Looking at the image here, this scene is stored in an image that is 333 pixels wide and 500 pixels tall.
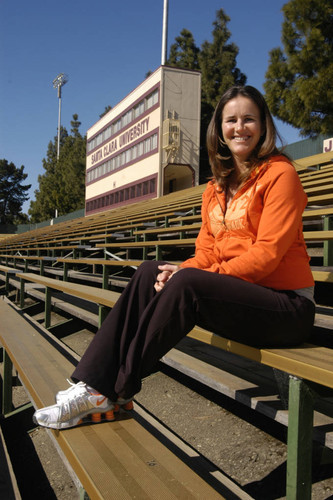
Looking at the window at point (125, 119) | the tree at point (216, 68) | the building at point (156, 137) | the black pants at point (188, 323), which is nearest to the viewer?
the black pants at point (188, 323)

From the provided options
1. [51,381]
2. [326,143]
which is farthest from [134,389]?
[326,143]

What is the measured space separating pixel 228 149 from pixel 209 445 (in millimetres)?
1268

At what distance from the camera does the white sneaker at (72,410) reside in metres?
1.36

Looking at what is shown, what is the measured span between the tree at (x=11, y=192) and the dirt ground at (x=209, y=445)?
54.7 metres

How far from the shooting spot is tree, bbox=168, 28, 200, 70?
89.7 feet

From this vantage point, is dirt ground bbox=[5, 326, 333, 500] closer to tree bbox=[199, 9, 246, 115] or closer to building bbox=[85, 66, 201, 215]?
building bbox=[85, 66, 201, 215]

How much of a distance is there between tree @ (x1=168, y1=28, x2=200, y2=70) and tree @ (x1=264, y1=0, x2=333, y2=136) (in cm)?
1828

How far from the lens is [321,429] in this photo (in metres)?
1.27

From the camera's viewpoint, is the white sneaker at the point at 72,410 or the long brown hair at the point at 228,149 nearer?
the white sneaker at the point at 72,410

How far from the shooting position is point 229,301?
130 cm

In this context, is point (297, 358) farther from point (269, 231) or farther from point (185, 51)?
point (185, 51)

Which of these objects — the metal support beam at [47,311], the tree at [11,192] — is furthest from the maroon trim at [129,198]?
the tree at [11,192]

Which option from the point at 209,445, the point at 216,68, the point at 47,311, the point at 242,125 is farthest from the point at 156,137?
the point at 209,445

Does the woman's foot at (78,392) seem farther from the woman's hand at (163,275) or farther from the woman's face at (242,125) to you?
the woman's face at (242,125)
